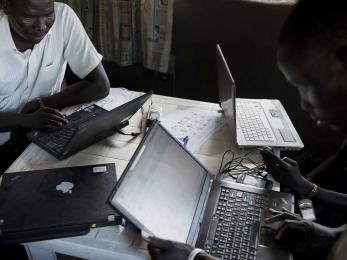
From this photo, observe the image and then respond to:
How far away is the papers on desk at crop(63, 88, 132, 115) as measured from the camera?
5.39 ft

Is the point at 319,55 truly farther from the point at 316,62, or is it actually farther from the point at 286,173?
the point at 286,173

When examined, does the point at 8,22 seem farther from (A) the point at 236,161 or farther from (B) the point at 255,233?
(B) the point at 255,233

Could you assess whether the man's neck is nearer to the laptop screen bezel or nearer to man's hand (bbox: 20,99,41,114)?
man's hand (bbox: 20,99,41,114)

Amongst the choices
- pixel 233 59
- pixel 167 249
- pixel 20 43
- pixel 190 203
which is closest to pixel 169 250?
pixel 167 249

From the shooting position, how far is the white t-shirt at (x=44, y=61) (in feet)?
5.10

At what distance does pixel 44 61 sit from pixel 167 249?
1.12 meters

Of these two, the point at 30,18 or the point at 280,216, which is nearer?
the point at 280,216

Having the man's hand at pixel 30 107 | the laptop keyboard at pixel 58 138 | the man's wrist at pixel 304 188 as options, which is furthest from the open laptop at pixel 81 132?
the man's wrist at pixel 304 188

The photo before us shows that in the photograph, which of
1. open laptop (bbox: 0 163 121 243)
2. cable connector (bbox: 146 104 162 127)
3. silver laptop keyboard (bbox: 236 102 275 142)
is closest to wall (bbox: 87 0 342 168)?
silver laptop keyboard (bbox: 236 102 275 142)

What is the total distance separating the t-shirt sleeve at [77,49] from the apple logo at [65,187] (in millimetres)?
741

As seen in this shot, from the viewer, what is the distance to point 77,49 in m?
1.76

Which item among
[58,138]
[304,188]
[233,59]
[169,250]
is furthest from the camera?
[233,59]

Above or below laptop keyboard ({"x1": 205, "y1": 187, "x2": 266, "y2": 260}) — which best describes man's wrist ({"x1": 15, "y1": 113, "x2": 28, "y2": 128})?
above

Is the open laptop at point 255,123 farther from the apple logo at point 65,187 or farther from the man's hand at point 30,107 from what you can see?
the man's hand at point 30,107
